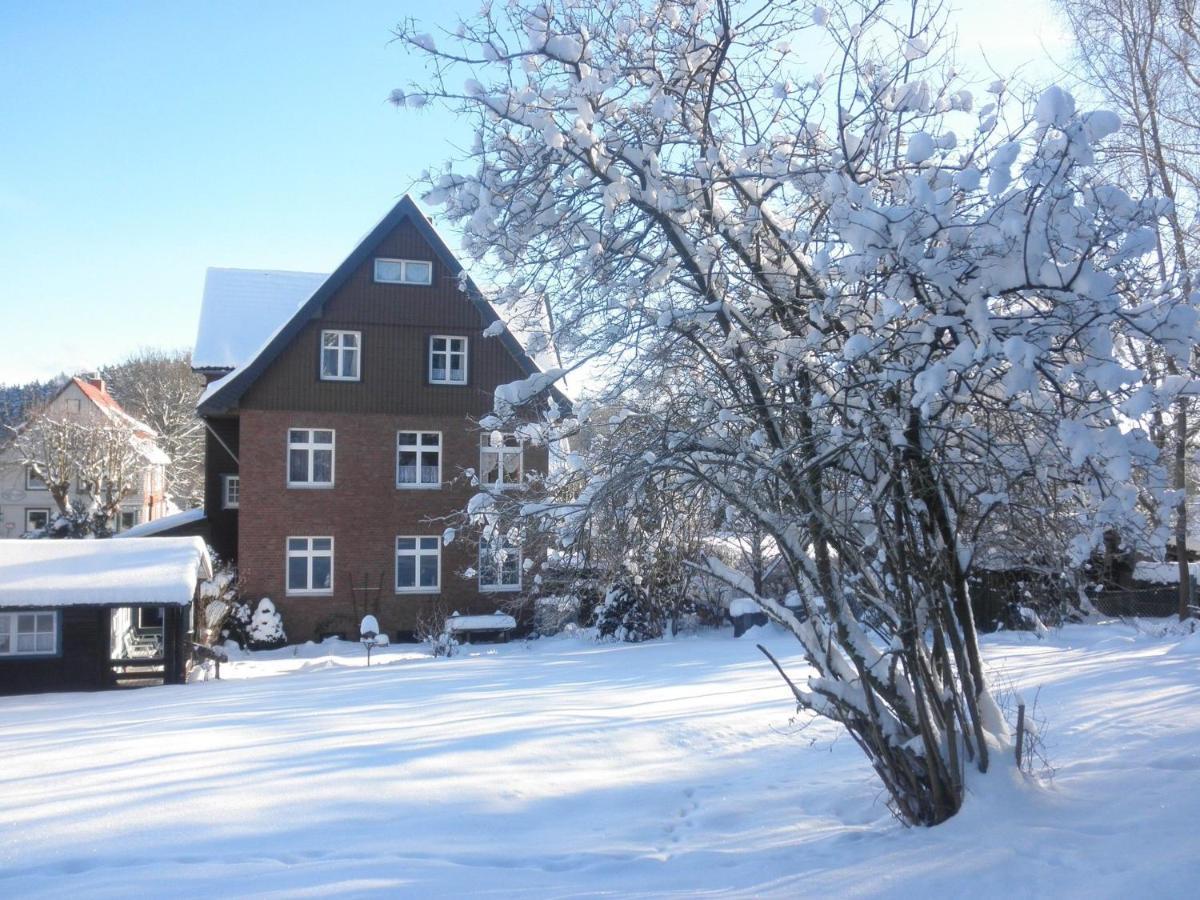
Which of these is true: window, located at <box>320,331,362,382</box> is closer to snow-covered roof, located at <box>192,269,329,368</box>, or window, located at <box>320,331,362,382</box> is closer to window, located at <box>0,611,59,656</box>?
snow-covered roof, located at <box>192,269,329,368</box>

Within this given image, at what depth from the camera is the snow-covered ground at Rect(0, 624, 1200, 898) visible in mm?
5734

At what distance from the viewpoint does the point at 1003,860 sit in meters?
5.43

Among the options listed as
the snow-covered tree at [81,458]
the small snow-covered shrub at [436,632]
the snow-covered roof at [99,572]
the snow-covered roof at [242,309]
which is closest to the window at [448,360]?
the snow-covered roof at [242,309]

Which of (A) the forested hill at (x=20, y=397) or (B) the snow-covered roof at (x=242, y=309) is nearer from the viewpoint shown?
(B) the snow-covered roof at (x=242, y=309)

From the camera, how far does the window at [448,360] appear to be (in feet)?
83.3

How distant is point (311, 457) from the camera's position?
81.1ft

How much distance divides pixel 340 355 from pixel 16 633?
31.2 ft

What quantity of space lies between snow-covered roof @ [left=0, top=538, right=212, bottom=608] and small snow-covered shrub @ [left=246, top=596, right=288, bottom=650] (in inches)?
133

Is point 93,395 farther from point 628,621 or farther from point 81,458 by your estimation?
point 628,621

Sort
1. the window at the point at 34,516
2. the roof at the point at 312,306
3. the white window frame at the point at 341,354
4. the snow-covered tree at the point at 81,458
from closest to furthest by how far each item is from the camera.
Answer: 1. the roof at the point at 312,306
2. the white window frame at the point at 341,354
3. the snow-covered tree at the point at 81,458
4. the window at the point at 34,516

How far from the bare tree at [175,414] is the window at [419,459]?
103ft

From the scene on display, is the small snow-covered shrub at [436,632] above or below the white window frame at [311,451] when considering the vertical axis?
below

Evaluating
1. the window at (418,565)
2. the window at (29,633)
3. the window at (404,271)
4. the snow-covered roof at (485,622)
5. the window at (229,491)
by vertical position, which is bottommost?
the snow-covered roof at (485,622)

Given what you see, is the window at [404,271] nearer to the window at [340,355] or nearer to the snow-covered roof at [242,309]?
the window at [340,355]
